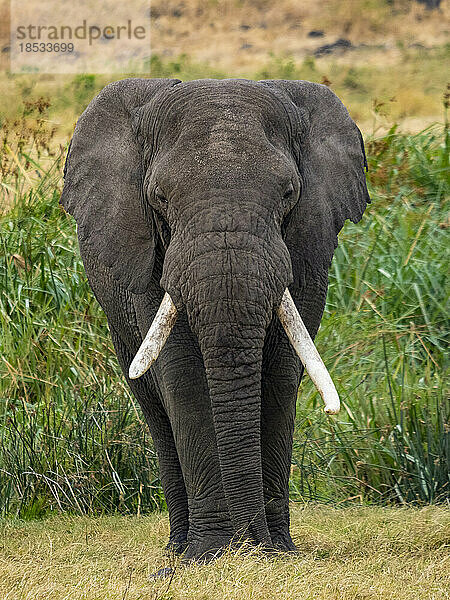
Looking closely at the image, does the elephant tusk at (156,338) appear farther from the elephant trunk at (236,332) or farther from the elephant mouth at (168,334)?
the elephant trunk at (236,332)

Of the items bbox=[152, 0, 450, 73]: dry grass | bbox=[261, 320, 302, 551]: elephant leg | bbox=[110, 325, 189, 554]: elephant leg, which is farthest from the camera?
→ bbox=[152, 0, 450, 73]: dry grass

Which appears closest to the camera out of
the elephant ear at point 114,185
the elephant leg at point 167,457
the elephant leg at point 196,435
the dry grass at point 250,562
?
the dry grass at point 250,562

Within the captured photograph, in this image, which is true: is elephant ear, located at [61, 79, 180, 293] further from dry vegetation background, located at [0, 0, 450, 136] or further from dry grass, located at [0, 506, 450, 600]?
dry vegetation background, located at [0, 0, 450, 136]

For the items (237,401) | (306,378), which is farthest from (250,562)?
(306,378)

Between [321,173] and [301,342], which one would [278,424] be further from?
[321,173]

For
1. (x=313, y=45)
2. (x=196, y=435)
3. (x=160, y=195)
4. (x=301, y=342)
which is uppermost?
(x=160, y=195)

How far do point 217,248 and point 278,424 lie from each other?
1197mm

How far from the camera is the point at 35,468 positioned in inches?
272

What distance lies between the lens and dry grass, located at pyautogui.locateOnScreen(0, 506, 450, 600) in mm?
4098

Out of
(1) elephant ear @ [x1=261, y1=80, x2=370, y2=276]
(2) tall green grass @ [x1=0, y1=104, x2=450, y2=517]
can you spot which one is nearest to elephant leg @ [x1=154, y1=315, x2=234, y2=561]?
(1) elephant ear @ [x1=261, y1=80, x2=370, y2=276]

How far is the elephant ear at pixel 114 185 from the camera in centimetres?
495

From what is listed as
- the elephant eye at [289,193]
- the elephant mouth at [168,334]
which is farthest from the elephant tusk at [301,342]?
the elephant eye at [289,193]

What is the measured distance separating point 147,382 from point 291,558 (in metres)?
1.29

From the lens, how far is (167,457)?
5.83m
